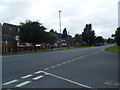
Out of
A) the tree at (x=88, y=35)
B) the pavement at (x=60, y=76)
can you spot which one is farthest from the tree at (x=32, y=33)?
the tree at (x=88, y=35)

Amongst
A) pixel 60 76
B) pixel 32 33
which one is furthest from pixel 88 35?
pixel 60 76

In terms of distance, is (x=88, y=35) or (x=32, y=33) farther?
(x=88, y=35)

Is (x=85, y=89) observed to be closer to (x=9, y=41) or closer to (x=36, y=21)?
(x=36, y=21)

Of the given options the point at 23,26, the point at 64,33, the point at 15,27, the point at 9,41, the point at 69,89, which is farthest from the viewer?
the point at 64,33

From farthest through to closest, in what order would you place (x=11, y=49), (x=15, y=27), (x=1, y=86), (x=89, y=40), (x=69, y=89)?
(x=89, y=40) → (x=15, y=27) → (x=11, y=49) → (x=1, y=86) → (x=69, y=89)

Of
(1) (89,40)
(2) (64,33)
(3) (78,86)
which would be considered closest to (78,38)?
(1) (89,40)

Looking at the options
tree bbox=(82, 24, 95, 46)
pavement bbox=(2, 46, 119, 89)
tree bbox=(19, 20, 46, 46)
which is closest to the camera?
pavement bbox=(2, 46, 119, 89)

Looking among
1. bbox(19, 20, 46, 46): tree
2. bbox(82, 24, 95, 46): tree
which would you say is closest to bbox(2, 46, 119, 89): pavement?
bbox(19, 20, 46, 46): tree

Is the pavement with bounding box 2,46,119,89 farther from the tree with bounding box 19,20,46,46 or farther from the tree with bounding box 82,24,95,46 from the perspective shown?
the tree with bounding box 82,24,95,46

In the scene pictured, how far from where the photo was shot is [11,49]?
41.0 m

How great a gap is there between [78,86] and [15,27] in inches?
2124

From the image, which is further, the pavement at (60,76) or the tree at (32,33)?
the tree at (32,33)

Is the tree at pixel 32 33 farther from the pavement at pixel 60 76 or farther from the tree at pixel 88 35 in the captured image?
the tree at pixel 88 35

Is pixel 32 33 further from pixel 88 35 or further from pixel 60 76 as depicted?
pixel 88 35
